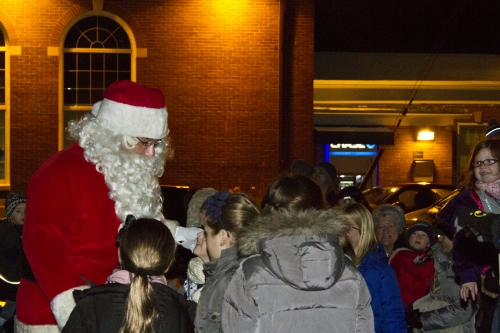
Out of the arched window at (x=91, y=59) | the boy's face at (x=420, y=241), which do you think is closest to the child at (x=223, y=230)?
the boy's face at (x=420, y=241)

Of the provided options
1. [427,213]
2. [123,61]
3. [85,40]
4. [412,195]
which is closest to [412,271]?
[427,213]

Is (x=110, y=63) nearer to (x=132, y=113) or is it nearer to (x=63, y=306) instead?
(x=132, y=113)

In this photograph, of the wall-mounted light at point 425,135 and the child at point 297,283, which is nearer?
the child at point 297,283

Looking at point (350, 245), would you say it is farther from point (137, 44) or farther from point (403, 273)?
point (137, 44)

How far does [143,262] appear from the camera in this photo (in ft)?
12.7

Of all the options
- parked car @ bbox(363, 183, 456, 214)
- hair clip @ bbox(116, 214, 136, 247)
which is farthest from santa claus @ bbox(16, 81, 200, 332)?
parked car @ bbox(363, 183, 456, 214)

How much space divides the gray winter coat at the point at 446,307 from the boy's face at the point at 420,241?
0.39 metres

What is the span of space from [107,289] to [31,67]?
44.0 ft

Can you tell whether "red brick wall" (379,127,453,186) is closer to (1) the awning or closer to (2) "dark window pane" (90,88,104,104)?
(1) the awning

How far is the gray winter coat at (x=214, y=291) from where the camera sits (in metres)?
4.02

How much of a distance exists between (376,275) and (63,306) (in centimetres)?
237

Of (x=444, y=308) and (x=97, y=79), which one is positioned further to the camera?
(x=97, y=79)

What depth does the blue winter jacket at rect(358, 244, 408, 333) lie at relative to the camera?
→ 548 centimetres

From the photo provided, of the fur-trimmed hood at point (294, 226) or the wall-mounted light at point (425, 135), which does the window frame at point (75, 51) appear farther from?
the fur-trimmed hood at point (294, 226)
